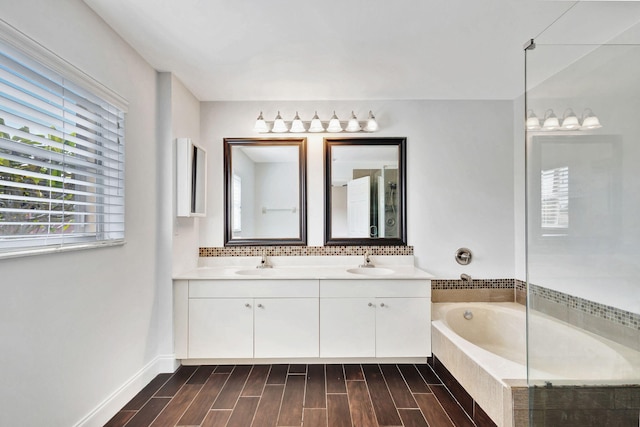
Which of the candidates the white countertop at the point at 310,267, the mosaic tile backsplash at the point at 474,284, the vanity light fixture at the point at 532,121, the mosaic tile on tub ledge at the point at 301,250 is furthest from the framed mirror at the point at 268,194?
the vanity light fixture at the point at 532,121

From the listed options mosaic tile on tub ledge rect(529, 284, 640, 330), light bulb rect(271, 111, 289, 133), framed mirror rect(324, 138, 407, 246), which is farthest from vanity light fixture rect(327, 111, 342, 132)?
mosaic tile on tub ledge rect(529, 284, 640, 330)

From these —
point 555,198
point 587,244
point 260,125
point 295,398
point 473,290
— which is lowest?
point 295,398

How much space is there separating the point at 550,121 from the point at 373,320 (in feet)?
5.91

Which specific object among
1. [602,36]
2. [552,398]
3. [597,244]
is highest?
[602,36]

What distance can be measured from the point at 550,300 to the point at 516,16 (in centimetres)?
154

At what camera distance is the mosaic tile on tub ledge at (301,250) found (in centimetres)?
316

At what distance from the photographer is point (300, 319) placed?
8.72 ft

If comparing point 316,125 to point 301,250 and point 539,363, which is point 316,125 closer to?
point 301,250

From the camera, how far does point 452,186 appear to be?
3.18 meters

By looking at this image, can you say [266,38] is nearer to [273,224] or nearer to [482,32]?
[482,32]

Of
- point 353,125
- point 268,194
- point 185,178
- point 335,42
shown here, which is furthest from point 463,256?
point 185,178

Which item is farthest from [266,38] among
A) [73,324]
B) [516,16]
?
[73,324]

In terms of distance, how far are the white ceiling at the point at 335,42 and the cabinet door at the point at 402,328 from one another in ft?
5.91

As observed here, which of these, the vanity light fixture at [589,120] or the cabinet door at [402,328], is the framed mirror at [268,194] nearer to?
the cabinet door at [402,328]
